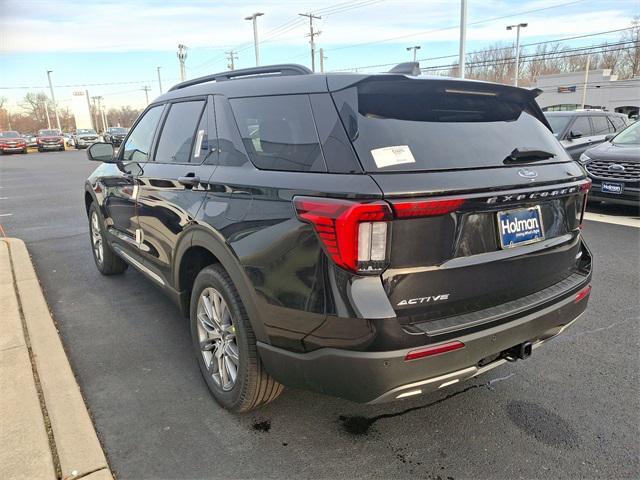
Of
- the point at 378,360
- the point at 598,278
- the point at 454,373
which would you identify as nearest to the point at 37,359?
the point at 378,360

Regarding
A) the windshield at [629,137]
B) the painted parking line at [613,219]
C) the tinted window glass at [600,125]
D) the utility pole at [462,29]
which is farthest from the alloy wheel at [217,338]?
the utility pole at [462,29]

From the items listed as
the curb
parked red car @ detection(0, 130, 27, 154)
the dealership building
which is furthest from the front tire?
the dealership building

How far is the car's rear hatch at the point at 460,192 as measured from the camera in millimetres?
1943

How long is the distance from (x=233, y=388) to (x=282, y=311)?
759mm

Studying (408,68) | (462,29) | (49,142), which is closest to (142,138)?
(408,68)

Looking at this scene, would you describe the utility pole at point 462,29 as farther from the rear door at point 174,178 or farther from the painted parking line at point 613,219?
the rear door at point 174,178

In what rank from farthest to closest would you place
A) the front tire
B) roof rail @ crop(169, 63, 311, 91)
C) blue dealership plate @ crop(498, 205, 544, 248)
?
1. roof rail @ crop(169, 63, 311, 91)
2. the front tire
3. blue dealership plate @ crop(498, 205, 544, 248)

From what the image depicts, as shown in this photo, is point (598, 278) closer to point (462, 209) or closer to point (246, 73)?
point (462, 209)

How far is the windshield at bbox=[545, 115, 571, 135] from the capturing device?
1088cm

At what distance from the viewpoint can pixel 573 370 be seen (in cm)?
316

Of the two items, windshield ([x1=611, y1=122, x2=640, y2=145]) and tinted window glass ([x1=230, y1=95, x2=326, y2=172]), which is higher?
tinted window glass ([x1=230, y1=95, x2=326, y2=172])

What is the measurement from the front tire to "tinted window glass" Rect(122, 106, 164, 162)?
5.10 ft

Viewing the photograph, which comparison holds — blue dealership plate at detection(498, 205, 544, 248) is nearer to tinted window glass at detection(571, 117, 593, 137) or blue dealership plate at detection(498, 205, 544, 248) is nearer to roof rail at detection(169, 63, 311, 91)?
roof rail at detection(169, 63, 311, 91)

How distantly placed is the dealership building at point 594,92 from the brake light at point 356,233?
55431mm
